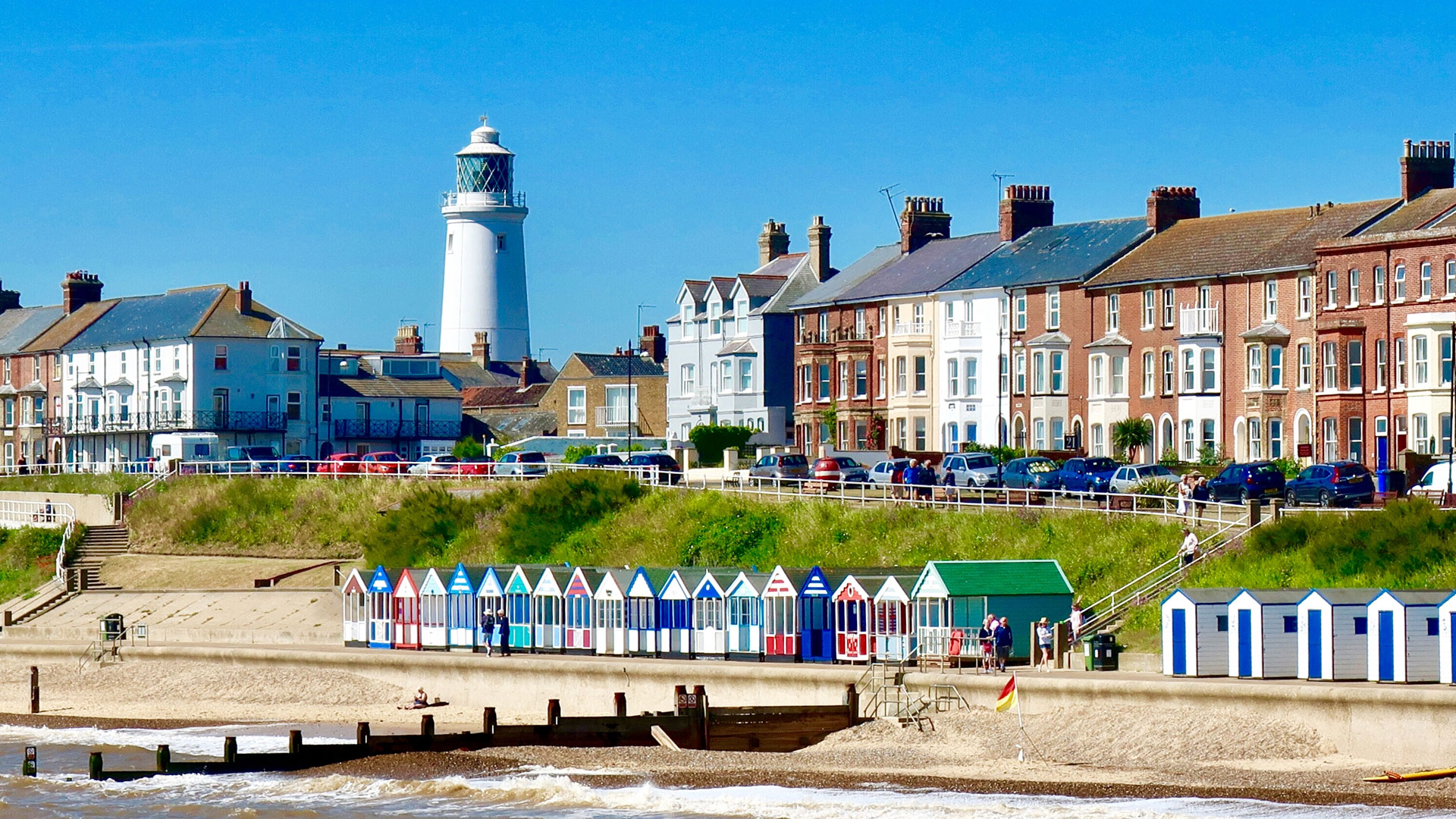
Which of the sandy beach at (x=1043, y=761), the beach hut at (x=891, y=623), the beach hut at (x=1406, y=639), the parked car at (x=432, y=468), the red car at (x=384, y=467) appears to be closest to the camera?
the sandy beach at (x=1043, y=761)

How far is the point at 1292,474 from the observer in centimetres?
6325

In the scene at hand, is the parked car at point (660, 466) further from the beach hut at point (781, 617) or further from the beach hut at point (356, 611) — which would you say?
the beach hut at point (781, 617)

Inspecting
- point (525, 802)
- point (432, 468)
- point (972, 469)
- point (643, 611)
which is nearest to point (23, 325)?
point (432, 468)

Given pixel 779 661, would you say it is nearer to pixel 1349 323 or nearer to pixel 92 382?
pixel 1349 323

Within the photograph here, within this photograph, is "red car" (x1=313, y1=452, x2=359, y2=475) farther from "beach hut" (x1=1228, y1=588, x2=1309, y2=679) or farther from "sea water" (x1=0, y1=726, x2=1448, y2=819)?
"beach hut" (x1=1228, y1=588, x2=1309, y2=679)

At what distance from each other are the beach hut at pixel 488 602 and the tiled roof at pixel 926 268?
117ft

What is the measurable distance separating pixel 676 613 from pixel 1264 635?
14.4m

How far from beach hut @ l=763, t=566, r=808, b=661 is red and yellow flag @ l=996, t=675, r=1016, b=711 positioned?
843 centimetres

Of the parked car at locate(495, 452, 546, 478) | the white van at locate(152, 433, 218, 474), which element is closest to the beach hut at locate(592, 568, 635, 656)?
the parked car at locate(495, 452, 546, 478)

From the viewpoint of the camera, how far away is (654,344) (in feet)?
392

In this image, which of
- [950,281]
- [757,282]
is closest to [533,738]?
[950,281]

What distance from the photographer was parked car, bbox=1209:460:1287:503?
56.8 m

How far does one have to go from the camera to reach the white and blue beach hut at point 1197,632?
41781 millimetres

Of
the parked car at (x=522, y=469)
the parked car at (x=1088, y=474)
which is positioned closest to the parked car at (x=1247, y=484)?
the parked car at (x=1088, y=474)
